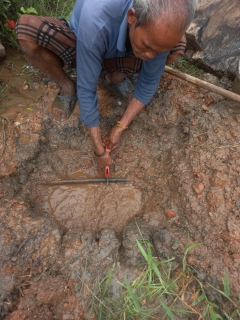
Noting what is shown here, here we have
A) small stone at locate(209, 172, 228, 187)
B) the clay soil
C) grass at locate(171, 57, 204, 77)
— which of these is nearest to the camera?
the clay soil

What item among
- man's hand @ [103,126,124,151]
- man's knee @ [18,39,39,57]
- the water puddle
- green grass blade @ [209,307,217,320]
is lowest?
the water puddle

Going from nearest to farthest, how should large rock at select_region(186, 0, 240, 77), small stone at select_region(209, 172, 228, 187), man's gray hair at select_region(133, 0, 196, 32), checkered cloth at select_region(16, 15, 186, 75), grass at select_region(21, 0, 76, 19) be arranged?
man's gray hair at select_region(133, 0, 196, 32) < checkered cloth at select_region(16, 15, 186, 75) < small stone at select_region(209, 172, 228, 187) < large rock at select_region(186, 0, 240, 77) < grass at select_region(21, 0, 76, 19)

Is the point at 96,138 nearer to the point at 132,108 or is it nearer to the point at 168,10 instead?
the point at 132,108

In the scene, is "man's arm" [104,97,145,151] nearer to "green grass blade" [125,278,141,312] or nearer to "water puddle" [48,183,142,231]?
"water puddle" [48,183,142,231]

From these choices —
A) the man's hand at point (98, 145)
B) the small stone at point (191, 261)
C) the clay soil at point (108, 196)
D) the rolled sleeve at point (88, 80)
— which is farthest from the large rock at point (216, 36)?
the small stone at point (191, 261)

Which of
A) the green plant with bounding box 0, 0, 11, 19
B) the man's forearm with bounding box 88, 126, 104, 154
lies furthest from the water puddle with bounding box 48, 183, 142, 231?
the green plant with bounding box 0, 0, 11, 19

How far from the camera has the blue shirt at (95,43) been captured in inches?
57.3

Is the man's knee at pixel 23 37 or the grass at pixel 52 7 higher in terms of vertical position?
the man's knee at pixel 23 37

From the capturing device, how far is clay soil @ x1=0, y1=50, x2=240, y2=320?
5.44 feet

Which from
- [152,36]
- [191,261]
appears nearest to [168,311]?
[191,261]

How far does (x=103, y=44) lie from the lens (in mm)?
1574

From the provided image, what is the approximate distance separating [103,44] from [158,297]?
1520 millimetres

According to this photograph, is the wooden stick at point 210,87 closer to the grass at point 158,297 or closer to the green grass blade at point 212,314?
the grass at point 158,297

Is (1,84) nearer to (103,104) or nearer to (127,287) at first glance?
(103,104)
